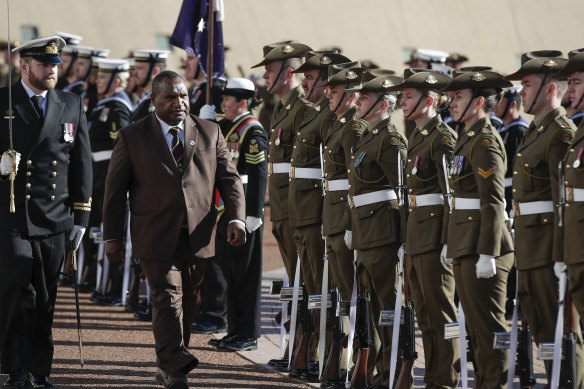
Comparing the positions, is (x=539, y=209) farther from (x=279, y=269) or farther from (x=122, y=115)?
(x=279, y=269)

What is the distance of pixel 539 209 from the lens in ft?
20.0

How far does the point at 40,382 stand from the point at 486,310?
2814 millimetres

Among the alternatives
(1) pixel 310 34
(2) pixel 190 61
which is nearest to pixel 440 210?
(2) pixel 190 61

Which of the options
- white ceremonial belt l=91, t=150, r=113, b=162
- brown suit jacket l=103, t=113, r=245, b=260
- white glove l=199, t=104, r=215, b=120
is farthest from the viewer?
white ceremonial belt l=91, t=150, r=113, b=162

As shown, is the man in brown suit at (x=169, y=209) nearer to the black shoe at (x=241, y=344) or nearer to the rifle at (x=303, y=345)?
the rifle at (x=303, y=345)

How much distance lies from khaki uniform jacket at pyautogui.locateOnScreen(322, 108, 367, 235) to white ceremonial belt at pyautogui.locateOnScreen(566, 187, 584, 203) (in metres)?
2.05

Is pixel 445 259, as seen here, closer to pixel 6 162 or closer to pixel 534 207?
pixel 534 207

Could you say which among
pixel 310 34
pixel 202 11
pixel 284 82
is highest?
pixel 310 34

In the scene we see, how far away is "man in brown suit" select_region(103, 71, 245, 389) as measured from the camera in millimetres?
6816

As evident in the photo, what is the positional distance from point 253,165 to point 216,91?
1490 mm

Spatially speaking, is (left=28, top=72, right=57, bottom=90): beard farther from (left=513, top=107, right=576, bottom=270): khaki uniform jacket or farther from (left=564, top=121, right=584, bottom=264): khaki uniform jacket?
(left=564, top=121, right=584, bottom=264): khaki uniform jacket

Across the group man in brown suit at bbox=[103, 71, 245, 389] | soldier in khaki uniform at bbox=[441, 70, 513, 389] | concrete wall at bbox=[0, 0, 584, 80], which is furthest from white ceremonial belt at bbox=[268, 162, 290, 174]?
concrete wall at bbox=[0, 0, 584, 80]

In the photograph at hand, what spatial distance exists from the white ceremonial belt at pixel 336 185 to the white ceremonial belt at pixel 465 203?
50.0 inches

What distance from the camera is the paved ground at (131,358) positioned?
759 centimetres
